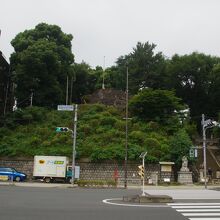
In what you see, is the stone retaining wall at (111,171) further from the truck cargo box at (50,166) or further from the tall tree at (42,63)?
the tall tree at (42,63)

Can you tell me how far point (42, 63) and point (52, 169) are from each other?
19.9m

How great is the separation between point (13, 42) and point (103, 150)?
28.3 meters

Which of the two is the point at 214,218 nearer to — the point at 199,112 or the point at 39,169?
the point at 39,169

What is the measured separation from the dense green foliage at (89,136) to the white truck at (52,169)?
348 centimetres

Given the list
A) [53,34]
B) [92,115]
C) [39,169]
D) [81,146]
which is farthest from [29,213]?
[53,34]

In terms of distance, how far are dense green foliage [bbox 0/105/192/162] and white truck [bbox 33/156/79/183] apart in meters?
3.48

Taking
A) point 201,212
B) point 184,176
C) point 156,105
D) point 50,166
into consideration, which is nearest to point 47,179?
point 50,166

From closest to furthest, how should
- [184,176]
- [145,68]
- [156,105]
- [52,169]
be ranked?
[52,169] < [184,176] < [156,105] < [145,68]

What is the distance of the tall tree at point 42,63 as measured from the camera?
184 feet

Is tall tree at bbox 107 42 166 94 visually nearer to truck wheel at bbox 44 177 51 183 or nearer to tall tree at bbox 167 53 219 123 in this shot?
tall tree at bbox 167 53 219 123

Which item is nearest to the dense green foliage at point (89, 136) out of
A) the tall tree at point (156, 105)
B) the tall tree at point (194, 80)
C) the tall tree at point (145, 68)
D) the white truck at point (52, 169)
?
the tall tree at point (156, 105)

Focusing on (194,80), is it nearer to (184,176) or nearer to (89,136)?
(89,136)

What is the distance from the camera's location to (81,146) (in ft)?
150

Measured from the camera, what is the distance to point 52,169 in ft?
133
